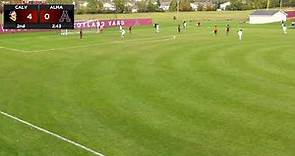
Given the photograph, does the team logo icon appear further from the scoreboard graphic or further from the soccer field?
the soccer field

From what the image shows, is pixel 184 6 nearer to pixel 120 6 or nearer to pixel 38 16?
pixel 120 6

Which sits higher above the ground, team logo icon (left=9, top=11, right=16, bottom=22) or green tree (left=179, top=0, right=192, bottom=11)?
green tree (left=179, top=0, right=192, bottom=11)

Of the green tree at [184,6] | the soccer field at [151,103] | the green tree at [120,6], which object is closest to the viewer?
the soccer field at [151,103]

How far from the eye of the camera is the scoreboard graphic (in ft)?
102

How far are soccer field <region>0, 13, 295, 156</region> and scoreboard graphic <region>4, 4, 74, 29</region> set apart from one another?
4121mm

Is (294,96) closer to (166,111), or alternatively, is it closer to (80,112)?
(166,111)

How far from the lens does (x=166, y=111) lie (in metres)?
24.5

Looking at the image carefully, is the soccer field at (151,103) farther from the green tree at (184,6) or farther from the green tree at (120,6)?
the green tree at (184,6)

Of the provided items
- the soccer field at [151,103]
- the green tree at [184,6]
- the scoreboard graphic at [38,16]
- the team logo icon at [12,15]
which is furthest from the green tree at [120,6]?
the team logo icon at [12,15]

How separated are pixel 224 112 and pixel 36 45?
3987 centimetres

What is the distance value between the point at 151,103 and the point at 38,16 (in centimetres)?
1018

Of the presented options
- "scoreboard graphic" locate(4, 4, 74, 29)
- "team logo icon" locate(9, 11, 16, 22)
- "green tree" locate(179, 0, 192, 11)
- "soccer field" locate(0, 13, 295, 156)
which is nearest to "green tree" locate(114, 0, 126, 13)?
"green tree" locate(179, 0, 192, 11)

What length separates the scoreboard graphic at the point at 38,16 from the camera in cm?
3094

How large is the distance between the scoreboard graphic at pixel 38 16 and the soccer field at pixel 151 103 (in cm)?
412
